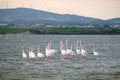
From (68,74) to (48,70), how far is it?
3.31 meters

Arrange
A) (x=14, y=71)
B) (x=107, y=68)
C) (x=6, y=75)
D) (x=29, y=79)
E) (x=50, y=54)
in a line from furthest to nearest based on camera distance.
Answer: (x=50, y=54)
(x=107, y=68)
(x=14, y=71)
(x=6, y=75)
(x=29, y=79)

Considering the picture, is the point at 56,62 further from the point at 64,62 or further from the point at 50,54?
the point at 50,54

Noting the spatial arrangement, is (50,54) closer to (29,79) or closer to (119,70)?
(119,70)

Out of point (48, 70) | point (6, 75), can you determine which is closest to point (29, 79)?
point (6, 75)

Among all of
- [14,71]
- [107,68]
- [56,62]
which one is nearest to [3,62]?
[56,62]

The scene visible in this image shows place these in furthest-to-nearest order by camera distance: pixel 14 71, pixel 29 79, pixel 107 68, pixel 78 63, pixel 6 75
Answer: pixel 78 63 < pixel 107 68 < pixel 14 71 < pixel 6 75 < pixel 29 79

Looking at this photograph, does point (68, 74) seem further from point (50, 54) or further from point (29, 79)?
point (50, 54)

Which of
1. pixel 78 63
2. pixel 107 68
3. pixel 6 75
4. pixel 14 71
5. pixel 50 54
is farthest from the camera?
pixel 50 54

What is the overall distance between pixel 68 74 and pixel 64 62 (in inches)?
392

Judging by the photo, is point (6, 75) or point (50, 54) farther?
point (50, 54)

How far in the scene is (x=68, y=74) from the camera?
37281 mm

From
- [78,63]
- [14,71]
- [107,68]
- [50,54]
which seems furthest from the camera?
[50,54]

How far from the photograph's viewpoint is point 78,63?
4597cm

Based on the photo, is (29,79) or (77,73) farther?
(77,73)
